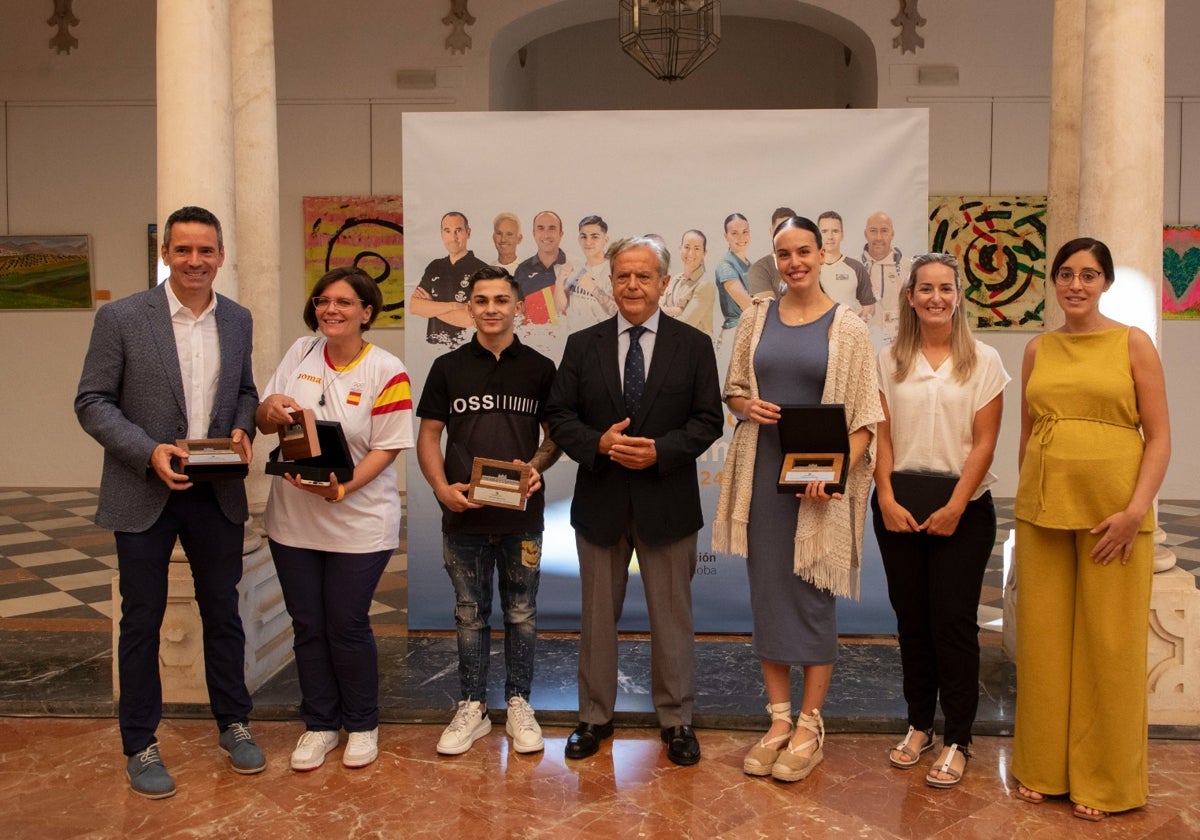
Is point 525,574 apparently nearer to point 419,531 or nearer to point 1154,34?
point 419,531

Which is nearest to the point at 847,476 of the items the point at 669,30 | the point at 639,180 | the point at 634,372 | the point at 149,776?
the point at 634,372

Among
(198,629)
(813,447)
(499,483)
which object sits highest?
(813,447)

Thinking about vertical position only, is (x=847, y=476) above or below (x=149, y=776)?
above

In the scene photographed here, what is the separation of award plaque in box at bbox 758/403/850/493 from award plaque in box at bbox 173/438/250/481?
5.20 feet

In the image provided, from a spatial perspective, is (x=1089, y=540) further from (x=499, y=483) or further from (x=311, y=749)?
(x=311, y=749)

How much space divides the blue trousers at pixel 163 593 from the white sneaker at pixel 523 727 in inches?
36.6

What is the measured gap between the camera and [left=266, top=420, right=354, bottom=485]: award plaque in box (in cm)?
311

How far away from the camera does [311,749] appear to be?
335 cm

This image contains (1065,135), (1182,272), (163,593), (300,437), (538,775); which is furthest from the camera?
(1182,272)

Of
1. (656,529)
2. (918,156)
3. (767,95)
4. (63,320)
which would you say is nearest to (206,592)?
(656,529)

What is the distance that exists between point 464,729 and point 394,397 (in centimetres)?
114

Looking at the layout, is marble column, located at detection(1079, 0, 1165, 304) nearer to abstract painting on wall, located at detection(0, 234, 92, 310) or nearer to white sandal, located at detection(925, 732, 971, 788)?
white sandal, located at detection(925, 732, 971, 788)

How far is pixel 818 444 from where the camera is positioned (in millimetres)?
2973

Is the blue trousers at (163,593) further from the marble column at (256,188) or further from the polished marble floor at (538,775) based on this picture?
the marble column at (256,188)
